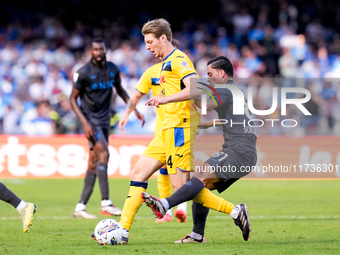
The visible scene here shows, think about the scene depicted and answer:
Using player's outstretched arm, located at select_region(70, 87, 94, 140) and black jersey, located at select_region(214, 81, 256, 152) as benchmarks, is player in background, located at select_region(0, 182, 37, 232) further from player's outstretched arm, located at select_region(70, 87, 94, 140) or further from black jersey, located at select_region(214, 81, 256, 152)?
black jersey, located at select_region(214, 81, 256, 152)

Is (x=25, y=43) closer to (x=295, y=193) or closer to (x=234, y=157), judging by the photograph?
(x=295, y=193)

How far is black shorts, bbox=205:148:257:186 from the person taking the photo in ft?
17.7

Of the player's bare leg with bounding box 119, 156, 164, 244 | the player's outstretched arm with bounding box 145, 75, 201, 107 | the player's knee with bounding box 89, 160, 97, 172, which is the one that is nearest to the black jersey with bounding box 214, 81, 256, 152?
the player's outstretched arm with bounding box 145, 75, 201, 107

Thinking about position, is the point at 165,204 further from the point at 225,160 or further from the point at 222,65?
the point at 222,65

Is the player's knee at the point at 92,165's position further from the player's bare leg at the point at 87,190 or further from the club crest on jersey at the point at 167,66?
the club crest on jersey at the point at 167,66

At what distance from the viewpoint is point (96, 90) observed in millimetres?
8422

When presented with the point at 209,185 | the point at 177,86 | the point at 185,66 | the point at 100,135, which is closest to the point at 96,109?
the point at 100,135

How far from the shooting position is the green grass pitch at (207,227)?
17.6ft

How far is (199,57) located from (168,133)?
12921mm

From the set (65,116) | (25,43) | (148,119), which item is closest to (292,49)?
(148,119)

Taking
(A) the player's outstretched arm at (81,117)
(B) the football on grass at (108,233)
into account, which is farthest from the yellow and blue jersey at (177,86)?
(A) the player's outstretched arm at (81,117)

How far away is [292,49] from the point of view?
731 inches

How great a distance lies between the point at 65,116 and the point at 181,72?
10449 mm

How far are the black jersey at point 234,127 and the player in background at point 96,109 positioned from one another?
9.91 feet
